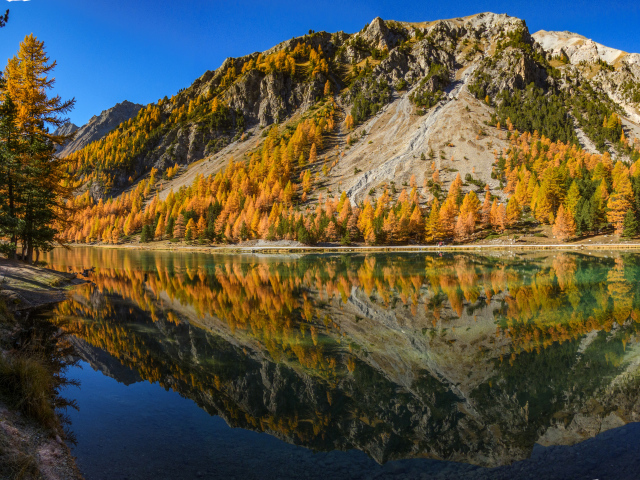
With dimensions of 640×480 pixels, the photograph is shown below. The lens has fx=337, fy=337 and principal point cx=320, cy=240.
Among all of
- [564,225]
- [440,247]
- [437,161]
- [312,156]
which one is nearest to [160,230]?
[312,156]

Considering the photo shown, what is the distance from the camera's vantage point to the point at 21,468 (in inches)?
189

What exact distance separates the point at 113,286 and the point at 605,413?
33.6 metres

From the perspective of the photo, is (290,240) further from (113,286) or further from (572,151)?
(572,151)

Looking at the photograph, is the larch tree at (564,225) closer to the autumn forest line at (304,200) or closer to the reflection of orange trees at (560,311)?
the autumn forest line at (304,200)

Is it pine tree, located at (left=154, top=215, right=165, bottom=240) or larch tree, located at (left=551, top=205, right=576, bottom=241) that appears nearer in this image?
larch tree, located at (left=551, top=205, right=576, bottom=241)

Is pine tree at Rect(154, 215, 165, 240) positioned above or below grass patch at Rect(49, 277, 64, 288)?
above

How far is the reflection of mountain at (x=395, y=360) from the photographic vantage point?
28.7 ft

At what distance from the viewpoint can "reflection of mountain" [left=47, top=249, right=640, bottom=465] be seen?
28.7 feet

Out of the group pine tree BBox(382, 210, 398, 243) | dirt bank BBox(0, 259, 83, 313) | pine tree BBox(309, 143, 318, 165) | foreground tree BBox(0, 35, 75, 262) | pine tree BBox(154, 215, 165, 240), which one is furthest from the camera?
pine tree BBox(309, 143, 318, 165)

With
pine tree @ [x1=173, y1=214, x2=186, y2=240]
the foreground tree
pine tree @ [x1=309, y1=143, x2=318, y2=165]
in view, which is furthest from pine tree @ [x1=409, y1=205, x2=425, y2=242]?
the foreground tree

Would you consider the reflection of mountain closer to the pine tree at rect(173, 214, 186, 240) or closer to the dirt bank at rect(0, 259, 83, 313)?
the dirt bank at rect(0, 259, 83, 313)

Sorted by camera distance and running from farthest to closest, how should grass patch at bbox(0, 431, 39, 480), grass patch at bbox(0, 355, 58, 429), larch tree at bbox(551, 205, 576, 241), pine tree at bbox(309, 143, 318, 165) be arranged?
pine tree at bbox(309, 143, 318, 165) → larch tree at bbox(551, 205, 576, 241) → grass patch at bbox(0, 355, 58, 429) → grass patch at bbox(0, 431, 39, 480)

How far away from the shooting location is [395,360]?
13.2 m

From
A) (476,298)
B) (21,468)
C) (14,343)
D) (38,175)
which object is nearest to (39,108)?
(38,175)
